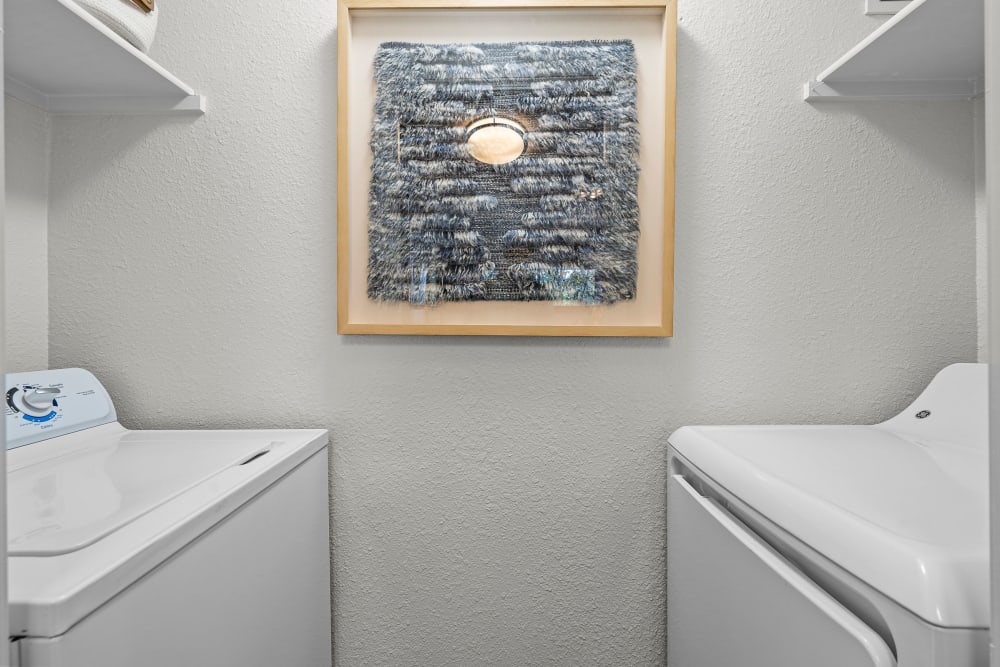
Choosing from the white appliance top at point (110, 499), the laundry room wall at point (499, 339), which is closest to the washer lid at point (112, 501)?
the white appliance top at point (110, 499)

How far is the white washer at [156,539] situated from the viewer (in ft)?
1.56

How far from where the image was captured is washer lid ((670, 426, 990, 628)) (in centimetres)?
46

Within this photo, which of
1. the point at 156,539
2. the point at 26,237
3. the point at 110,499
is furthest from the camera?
the point at 26,237

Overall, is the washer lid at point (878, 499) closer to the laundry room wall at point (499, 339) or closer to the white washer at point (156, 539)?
the laundry room wall at point (499, 339)

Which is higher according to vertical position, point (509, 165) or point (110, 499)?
point (509, 165)

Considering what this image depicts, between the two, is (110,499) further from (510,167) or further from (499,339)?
(510,167)

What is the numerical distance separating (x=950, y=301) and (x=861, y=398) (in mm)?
267

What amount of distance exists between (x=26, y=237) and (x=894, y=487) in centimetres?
155

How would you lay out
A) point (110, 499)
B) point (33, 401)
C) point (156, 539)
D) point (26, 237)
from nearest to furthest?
point (156, 539) < point (110, 499) < point (33, 401) < point (26, 237)

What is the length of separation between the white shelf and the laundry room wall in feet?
0.14

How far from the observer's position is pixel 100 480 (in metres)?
0.75

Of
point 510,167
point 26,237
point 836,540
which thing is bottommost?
point 836,540

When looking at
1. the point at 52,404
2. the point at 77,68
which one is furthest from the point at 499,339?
the point at 77,68

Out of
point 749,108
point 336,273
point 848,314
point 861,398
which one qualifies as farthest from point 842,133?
point 336,273
